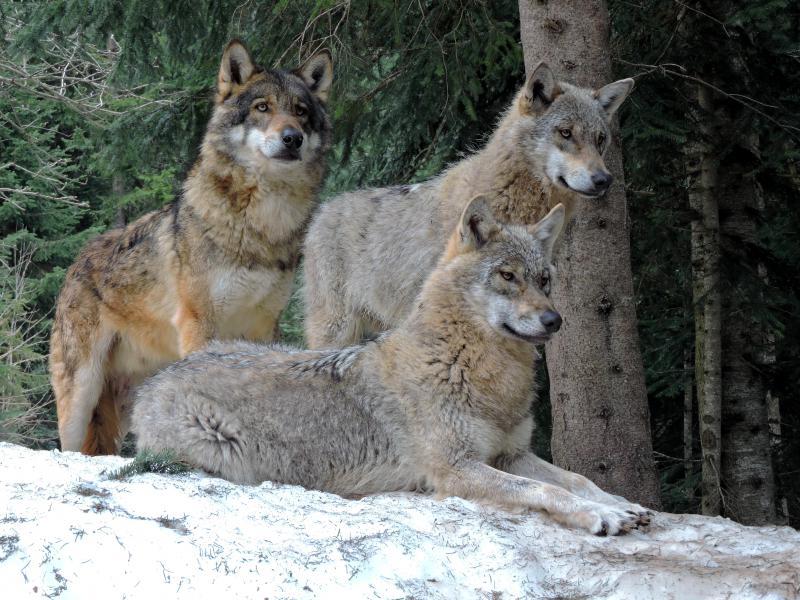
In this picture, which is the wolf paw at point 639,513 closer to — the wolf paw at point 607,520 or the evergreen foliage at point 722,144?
the wolf paw at point 607,520

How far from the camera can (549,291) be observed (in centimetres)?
628

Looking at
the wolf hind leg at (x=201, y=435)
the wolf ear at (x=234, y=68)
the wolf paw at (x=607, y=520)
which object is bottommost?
the wolf hind leg at (x=201, y=435)

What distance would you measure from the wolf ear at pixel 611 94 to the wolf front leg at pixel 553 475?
9.36ft

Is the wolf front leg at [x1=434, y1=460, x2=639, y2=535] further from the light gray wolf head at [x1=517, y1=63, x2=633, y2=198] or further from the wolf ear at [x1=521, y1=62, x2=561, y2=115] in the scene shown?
the wolf ear at [x1=521, y1=62, x2=561, y2=115]

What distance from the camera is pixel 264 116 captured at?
7.65m

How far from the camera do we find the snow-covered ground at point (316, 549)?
427 centimetres

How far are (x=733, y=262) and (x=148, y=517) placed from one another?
719 cm

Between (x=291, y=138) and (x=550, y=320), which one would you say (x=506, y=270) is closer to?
(x=550, y=320)

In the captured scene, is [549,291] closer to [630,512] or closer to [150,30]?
[630,512]

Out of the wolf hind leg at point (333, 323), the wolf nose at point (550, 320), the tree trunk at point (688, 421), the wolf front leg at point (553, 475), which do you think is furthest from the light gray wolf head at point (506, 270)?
the tree trunk at point (688, 421)

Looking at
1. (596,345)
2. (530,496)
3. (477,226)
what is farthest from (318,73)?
(530,496)

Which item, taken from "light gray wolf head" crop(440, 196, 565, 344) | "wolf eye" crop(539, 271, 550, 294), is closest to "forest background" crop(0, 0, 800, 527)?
"light gray wolf head" crop(440, 196, 565, 344)

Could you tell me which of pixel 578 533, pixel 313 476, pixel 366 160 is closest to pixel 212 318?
pixel 313 476

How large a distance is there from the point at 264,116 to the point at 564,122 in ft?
7.77
